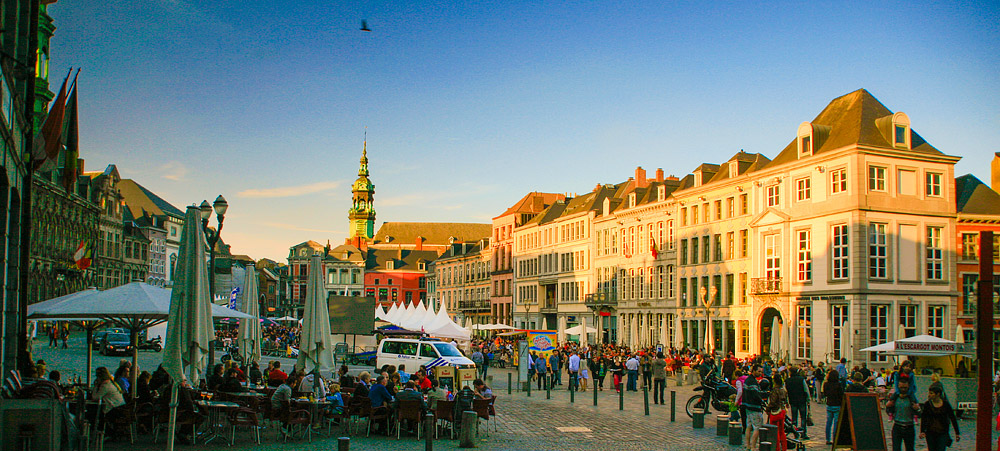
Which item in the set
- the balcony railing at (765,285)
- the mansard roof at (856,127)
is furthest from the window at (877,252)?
the balcony railing at (765,285)

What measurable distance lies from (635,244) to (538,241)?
71.0ft

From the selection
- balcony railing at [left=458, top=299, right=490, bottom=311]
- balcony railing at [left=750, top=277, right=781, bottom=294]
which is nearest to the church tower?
balcony railing at [left=458, top=299, right=490, bottom=311]

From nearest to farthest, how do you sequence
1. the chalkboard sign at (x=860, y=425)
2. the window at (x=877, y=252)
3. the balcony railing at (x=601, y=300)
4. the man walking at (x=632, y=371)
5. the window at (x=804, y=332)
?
the chalkboard sign at (x=860, y=425), the man walking at (x=632, y=371), the window at (x=877, y=252), the window at (x=804, y=332), the balcony railing at (x=601, y=300)

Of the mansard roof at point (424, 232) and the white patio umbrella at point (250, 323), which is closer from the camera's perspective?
the white patio umbrella at point (250, 323)

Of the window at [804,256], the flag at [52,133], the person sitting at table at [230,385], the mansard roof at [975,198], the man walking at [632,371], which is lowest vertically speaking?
the man walking at [632,371]

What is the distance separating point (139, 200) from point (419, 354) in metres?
65.4

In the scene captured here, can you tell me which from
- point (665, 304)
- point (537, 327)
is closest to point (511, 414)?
point (665, 304)

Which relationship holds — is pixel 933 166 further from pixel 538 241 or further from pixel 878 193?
pixel 538 241

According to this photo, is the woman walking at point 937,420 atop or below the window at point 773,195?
below

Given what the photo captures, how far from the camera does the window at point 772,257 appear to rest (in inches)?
1783

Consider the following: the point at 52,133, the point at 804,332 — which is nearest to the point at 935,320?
the point at 804,332

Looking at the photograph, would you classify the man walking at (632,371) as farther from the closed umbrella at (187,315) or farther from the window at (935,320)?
the closed umbrella at (187,315)

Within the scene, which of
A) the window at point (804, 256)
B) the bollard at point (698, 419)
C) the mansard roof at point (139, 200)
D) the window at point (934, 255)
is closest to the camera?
the bollard at point (698, 419)

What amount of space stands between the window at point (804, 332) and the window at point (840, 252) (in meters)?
2.61
